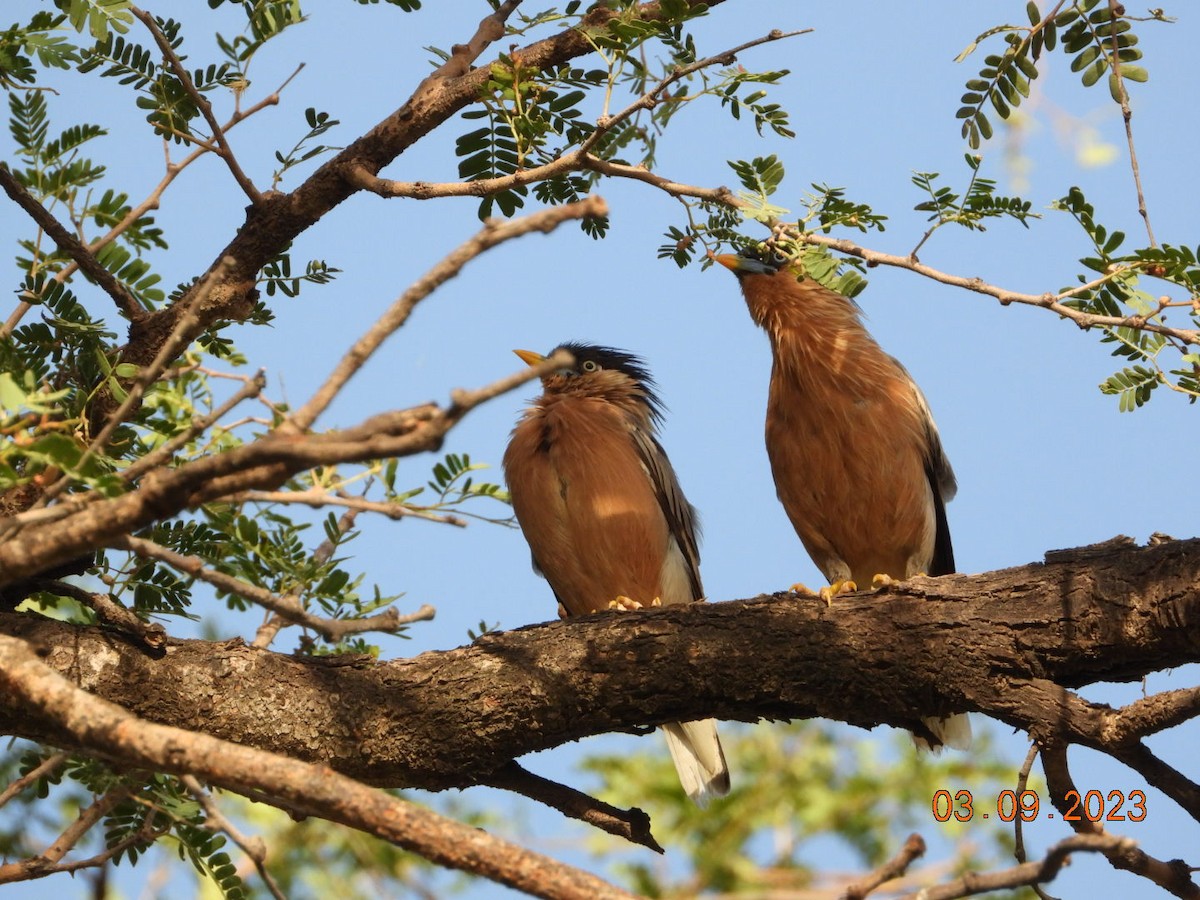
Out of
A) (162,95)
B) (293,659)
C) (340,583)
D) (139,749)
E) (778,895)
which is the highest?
(162,95)

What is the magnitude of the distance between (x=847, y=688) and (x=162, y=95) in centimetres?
312

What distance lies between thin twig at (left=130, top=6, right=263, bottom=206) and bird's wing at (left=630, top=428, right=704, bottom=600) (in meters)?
2.60

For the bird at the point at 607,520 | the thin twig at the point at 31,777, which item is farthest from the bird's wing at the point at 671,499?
the thin twig at the point at 31,777

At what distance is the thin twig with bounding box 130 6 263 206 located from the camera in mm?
3971

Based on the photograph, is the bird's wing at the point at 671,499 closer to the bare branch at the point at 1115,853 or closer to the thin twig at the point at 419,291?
the bare branch at the point at 1115,853

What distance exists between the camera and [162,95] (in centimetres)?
435

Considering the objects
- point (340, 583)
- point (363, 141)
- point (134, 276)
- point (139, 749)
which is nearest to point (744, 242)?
point (363, 141)

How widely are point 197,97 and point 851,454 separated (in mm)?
3167

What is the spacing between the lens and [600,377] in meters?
6.74

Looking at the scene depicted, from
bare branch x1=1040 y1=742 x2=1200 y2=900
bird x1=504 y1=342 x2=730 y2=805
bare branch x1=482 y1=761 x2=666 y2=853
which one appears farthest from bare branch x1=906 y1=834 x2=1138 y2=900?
bird x1=504 y1=342 x2=730 y2=805

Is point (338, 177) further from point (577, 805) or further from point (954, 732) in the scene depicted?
point (954, 732)

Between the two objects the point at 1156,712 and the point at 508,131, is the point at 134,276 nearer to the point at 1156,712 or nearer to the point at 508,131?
the point at 508,131

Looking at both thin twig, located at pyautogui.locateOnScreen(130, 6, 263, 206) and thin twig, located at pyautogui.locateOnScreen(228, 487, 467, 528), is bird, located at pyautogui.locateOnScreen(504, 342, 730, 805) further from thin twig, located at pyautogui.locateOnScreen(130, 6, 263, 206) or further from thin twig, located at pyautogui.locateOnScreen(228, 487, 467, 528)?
thin twig, located at pyautogui.locateOnScreen(228, 487, 467, 528)

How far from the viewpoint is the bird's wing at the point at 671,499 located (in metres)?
6.24
